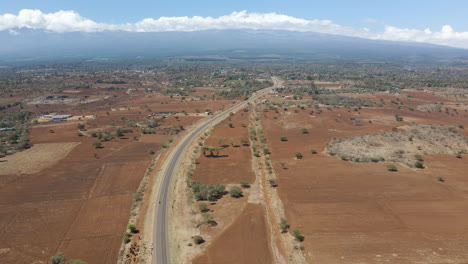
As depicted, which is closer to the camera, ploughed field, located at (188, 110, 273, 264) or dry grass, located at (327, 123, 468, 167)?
ploughed field, located at (188, 110, 273, 264)

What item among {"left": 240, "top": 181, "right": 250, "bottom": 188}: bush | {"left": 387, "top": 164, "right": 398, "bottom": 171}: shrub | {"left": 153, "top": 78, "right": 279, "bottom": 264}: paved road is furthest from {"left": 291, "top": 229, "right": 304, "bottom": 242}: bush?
{"left": 387, "top": 164, "right": 398, "bottom": 171}: shrub

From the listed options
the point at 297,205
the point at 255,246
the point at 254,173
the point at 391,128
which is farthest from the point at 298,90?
the point at 255,246

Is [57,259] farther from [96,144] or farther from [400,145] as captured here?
[400,145]

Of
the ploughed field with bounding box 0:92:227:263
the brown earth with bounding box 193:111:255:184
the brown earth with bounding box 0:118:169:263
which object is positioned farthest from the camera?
the brown earth with bounding box 193:111:255:184

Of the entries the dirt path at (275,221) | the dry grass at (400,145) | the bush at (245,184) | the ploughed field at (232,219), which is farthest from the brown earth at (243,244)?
the dry grass at (400,145)

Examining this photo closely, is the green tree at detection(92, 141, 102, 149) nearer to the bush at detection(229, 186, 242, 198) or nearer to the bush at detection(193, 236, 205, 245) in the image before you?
the bush at detection(229, 186, 242, 198)

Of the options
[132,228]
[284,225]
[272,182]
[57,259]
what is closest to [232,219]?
[284,225]
